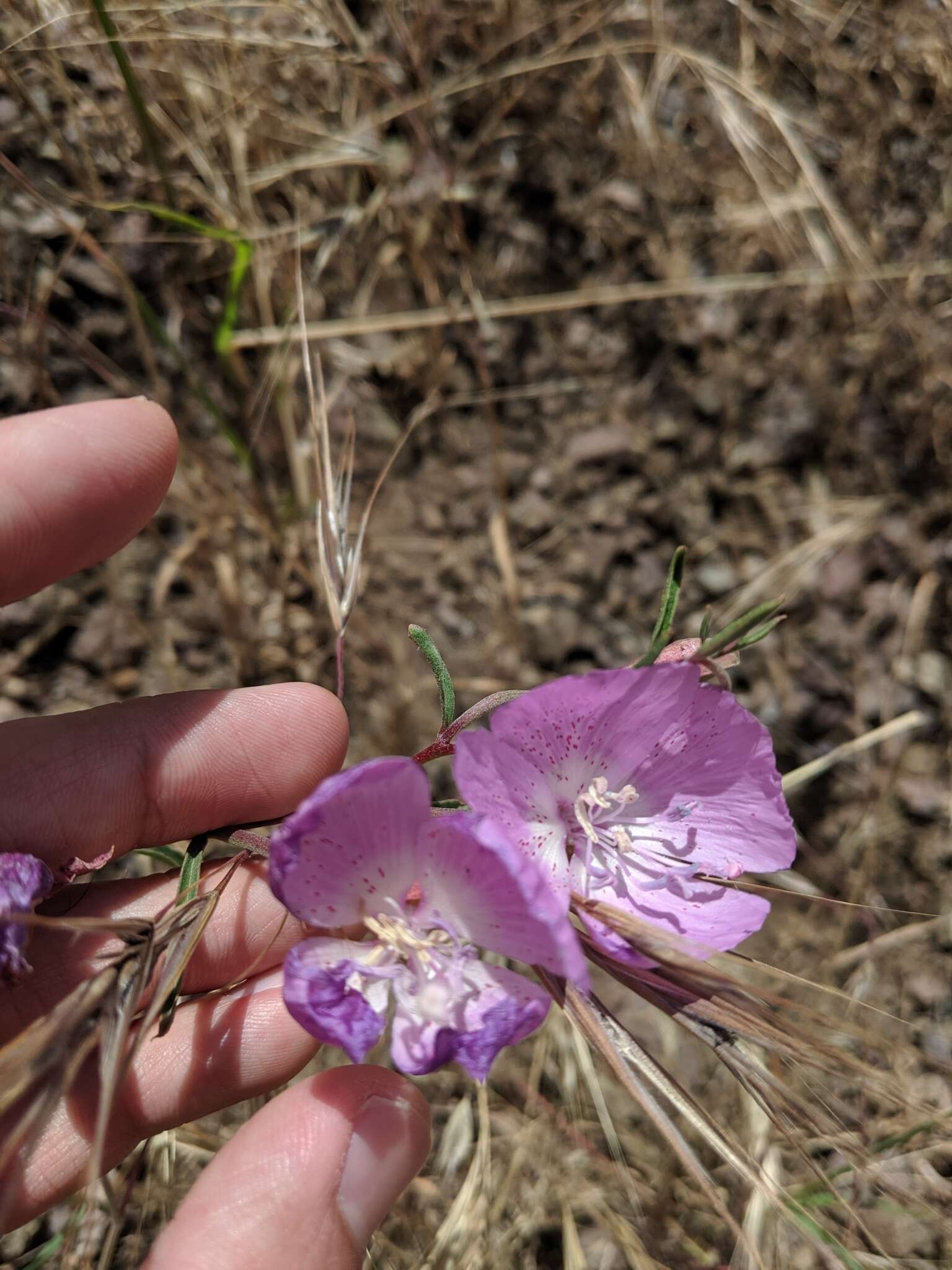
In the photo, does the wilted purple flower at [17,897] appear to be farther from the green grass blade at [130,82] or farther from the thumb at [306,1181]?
the green grass blade at [130,82]

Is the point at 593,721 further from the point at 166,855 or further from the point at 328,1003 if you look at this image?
the point at 166,855

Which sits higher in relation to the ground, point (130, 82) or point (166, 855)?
point (130, 82)

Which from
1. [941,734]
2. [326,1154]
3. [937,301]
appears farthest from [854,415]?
[326,1154]

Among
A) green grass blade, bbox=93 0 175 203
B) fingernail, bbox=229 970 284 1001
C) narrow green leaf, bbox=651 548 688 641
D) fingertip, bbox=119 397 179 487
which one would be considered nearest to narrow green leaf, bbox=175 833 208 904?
fingernail, bbox=229 970 284 1001

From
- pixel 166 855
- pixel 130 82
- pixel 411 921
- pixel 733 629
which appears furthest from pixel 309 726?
pixel 130 82

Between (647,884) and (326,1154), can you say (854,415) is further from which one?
(326,1154)

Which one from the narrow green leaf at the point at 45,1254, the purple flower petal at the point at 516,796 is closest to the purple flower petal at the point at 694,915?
the purple flower petal at the point at 516,796
